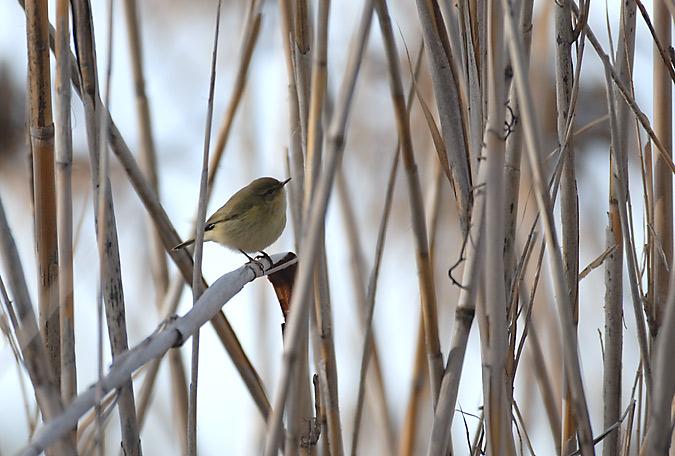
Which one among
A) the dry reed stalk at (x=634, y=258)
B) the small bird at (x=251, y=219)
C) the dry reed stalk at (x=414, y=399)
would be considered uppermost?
the small bird at (x=251, y=219)

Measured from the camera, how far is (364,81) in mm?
1996

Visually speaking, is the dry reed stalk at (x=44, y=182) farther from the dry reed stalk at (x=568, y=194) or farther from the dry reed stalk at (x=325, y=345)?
the dry reed stalk at (x=568, y=194)

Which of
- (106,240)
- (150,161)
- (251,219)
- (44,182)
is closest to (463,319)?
(106,240)

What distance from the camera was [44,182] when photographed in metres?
0.92

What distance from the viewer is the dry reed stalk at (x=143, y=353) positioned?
0.56 meters

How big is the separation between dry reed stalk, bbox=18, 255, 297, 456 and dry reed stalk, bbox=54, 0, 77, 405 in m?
0.09

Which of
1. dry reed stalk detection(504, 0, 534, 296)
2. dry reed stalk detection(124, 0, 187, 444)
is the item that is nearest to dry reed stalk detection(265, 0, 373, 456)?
dry reed stalk detection(504, 0, 534, 296)

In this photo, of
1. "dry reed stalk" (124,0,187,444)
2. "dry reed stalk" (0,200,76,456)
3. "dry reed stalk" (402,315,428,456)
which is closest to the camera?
"dry reed stalk" (0,200,76,456)

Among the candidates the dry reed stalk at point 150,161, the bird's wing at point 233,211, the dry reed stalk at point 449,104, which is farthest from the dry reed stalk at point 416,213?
the bird's wing at point 233,211

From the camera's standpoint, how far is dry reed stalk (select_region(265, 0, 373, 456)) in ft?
1.93

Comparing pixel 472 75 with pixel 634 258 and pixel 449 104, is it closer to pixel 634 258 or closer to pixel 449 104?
pixel 449 104

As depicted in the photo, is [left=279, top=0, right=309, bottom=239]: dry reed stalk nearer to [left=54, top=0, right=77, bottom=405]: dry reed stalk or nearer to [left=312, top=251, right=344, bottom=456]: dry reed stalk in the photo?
[left=312, top=251, right=344, bottom=456]: dry reed stalk

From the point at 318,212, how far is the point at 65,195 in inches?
14.8

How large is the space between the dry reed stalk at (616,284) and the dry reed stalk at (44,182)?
791 millimetres
